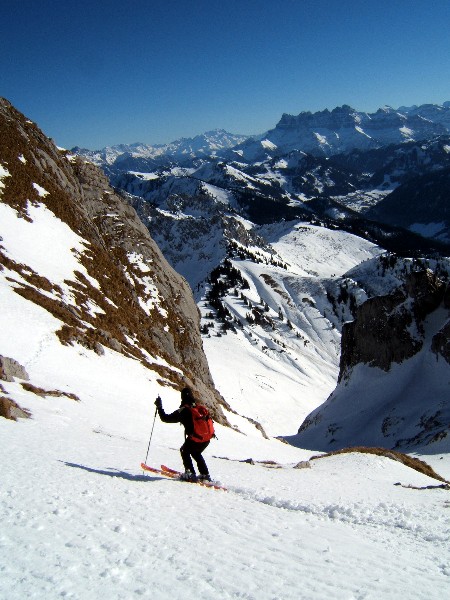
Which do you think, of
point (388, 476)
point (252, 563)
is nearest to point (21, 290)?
point (388, 476)

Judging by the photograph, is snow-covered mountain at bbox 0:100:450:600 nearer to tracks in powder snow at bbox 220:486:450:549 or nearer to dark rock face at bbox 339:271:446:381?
tracks in powder snow at bbox 220:486:450:549

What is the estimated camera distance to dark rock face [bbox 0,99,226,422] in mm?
32000

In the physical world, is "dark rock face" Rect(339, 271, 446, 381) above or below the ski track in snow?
above

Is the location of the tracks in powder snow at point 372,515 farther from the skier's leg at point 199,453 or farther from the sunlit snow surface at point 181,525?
the skier's leg at point 199,453

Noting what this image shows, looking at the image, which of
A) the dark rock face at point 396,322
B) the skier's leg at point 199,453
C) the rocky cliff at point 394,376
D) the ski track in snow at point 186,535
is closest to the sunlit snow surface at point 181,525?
the ski track in snow at point 186,535

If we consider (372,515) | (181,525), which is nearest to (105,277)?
(372,515)

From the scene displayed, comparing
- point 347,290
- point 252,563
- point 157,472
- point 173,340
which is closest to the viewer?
point 252,563

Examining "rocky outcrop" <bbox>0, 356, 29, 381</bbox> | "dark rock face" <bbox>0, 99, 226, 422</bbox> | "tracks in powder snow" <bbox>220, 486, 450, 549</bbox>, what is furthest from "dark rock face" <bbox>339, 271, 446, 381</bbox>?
"rocky outcrop" <bbox>0, 356, 29, 381</bbox>

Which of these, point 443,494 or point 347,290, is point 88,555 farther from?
point 347,290

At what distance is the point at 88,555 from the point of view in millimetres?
6559

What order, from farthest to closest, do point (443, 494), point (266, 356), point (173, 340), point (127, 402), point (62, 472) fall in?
1. point (266, 356)
2. point (173, 340)
3. point (127, 402)
4. point (443, 494)
5. point (62, 472)

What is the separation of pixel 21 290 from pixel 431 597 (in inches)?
1092

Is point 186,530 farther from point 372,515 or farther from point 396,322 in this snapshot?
point 396,322

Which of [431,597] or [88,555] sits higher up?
[431,597]
